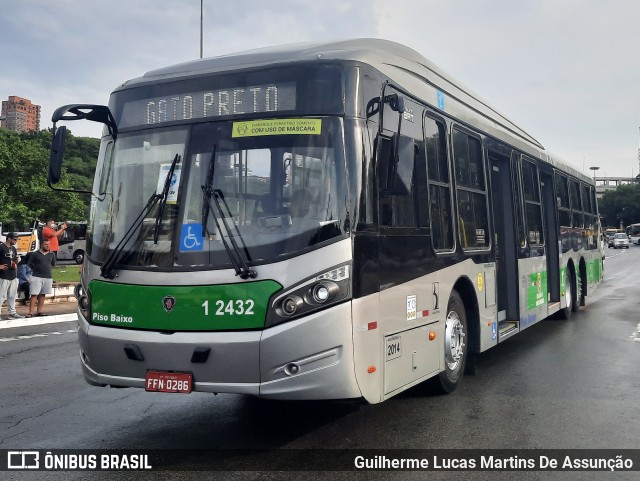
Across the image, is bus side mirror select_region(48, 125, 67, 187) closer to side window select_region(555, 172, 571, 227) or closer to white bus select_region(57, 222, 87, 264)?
side window select_region(555, 172, 571, 227)

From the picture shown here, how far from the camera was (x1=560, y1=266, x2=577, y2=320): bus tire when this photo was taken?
40.6 ft

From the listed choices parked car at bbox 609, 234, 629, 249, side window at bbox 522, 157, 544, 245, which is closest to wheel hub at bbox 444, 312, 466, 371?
side window at bbox 522, 157, 544, 245

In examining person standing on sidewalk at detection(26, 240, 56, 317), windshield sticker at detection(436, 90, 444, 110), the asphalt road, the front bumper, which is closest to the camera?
the front bumper

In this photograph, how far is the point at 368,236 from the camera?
4.89 metres

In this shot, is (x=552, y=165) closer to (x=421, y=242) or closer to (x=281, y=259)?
(x=421, y=242)

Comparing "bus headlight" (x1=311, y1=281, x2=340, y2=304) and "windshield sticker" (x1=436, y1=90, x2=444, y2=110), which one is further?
"windshield sticker" (x1=436, y1=90, x2=444, y2=110)

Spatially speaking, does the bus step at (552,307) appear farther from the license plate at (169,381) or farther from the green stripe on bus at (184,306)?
the license plate at (169,381)

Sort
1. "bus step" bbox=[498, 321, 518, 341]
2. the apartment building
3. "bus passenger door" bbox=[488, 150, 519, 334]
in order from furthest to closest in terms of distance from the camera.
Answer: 1. the apartment building
2. "bus passenger door" bbox=[488, 150, 519, 334]
3. "bus step" bbox=[498, 321, 518, 341]

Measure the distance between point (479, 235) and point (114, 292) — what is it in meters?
4.12

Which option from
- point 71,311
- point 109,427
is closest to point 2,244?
point 71,311

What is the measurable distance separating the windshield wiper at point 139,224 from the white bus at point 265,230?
0.04ft

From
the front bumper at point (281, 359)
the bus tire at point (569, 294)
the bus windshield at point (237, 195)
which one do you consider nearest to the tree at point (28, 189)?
the bus tire at point (569, 294)

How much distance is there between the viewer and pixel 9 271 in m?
13.6

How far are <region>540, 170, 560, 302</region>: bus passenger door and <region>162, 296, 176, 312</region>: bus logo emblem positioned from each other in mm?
7626
